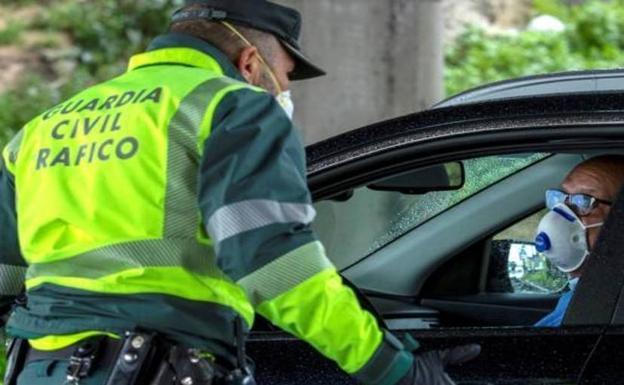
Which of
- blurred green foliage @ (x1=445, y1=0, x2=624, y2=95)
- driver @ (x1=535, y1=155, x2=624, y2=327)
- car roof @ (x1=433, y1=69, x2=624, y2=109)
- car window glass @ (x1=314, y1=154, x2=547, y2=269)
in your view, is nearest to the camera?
driver @ (x1=535, y1=155, x2=624, y2=327)

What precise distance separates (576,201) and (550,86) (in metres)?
0.75

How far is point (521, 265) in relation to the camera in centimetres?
403

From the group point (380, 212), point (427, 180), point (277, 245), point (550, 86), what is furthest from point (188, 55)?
point (550, 86)

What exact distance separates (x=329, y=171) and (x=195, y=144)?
813mm

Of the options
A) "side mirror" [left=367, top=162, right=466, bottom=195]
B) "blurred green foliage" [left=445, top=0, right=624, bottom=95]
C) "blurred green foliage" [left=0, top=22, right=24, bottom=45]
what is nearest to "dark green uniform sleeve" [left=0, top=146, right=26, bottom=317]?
"side mirror" [left=367, top=162, right=466, bottom=195]

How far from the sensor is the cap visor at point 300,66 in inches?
133

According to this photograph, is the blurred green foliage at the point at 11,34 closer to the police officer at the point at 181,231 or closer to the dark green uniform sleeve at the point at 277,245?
the police officer at the point at 181,231

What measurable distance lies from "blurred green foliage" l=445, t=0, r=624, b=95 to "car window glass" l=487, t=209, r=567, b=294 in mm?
7405

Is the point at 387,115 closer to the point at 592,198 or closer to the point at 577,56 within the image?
the point at 592,198

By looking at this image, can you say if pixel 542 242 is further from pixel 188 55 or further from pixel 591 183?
pixel 188 55

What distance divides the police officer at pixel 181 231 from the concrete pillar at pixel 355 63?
400 centimetres

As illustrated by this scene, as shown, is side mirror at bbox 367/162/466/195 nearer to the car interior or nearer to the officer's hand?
the car interior

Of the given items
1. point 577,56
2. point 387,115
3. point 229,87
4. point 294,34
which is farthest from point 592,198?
point 577,56

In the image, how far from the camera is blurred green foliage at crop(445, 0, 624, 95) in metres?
12.1
